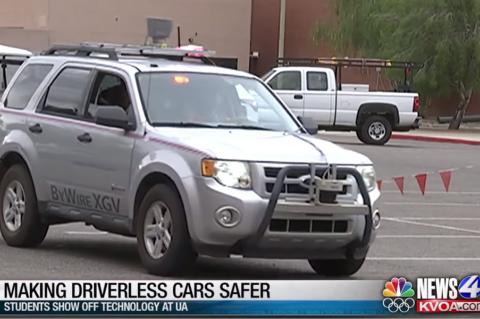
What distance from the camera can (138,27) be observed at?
50.8m

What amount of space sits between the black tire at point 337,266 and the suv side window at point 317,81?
21104 millimetres

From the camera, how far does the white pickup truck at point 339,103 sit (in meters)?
30.9

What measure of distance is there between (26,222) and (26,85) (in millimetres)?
1540

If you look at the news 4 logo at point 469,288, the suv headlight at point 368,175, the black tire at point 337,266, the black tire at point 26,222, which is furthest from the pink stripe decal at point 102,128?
the news 4 logo at point 469,288

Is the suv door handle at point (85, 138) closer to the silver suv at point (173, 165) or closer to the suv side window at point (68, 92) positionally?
the silver suv at point (173, 165)

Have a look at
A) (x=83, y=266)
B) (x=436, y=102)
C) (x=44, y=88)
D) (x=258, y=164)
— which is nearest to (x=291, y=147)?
(x=258, y=164)

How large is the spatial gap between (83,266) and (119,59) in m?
2.09

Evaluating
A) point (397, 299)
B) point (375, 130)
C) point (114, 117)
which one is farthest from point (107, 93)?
point (375, 130)

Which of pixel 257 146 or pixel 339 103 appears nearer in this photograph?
pixel 257 146

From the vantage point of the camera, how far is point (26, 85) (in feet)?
37.7

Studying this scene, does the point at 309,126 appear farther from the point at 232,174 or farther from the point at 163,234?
the point at 163,234

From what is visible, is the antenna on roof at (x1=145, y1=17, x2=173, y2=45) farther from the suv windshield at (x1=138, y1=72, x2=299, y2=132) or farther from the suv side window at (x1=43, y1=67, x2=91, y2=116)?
the suv windshield at (x1=138, y1=72, x2=299, y2=132)

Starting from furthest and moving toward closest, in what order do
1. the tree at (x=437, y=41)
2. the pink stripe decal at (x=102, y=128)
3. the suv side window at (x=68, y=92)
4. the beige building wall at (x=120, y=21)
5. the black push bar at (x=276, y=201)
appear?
the beige building wall at (x=120, y=21) → the tree at (x=437, y=41) → the suv side window at (x=68, y=92) → the pink stripe decal at (x=102, y=128) → the black push bar at (x=276, y=201)

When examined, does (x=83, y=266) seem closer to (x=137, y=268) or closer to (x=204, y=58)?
(x=137, y=268)
